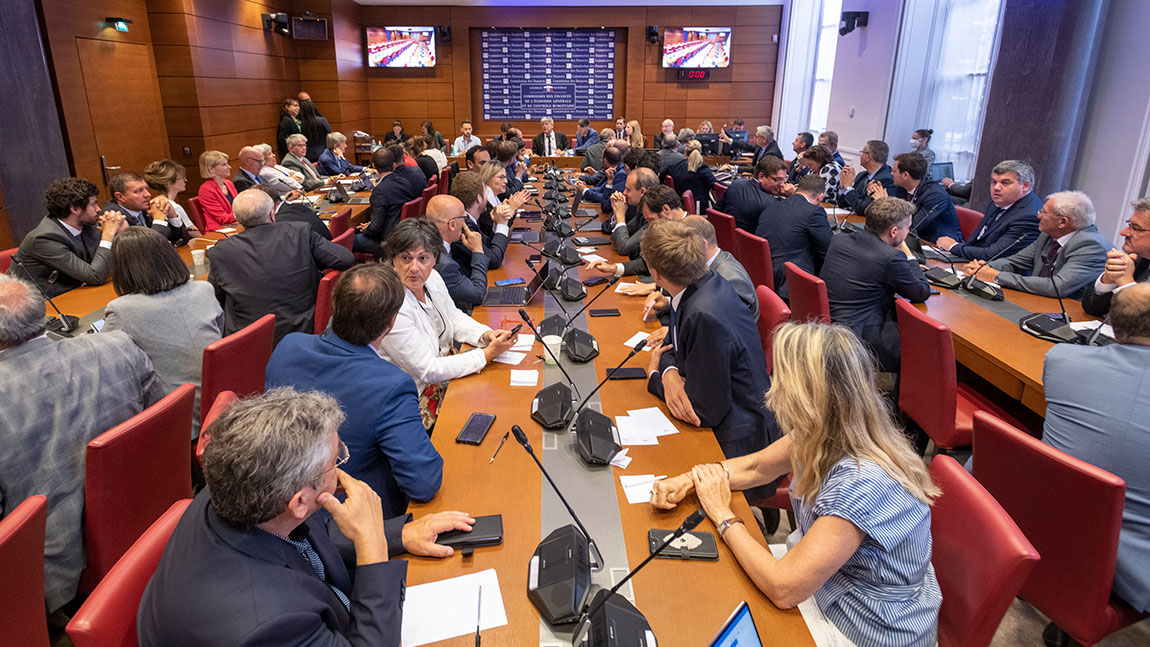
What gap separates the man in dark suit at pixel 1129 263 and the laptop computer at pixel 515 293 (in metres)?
2.78

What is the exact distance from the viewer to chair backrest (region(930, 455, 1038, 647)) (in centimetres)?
131

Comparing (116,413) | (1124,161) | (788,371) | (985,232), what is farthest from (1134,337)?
(1124,161)

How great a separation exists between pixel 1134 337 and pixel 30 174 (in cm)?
751

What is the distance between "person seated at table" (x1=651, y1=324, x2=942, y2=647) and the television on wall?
12.3 m

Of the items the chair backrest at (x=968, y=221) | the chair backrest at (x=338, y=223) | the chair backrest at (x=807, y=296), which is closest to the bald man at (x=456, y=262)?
the chair backrest at (x=338, y=223)

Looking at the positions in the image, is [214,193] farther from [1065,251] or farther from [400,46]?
[400,46]

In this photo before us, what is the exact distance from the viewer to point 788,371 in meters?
1.49

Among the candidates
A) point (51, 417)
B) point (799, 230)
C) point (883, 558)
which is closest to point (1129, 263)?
point (799, 230)

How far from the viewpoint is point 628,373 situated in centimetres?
255

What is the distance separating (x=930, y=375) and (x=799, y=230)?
2.04 metres

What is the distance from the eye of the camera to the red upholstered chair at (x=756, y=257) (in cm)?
418

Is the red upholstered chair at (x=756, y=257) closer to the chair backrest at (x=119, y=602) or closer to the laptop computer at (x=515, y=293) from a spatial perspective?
the laptop computer at (x=515, y=293)

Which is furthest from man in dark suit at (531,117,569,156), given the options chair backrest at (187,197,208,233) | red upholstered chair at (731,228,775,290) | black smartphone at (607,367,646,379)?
black smartphone at (607,367,646,379)

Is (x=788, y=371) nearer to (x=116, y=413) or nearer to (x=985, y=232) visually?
(x=116, y=413)
